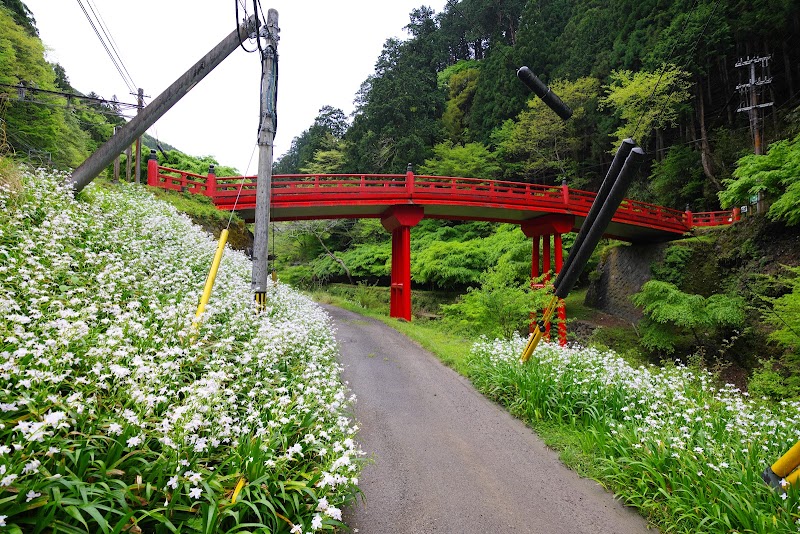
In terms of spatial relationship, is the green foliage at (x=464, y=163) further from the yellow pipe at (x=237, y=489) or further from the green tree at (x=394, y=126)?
the yellow pipe at (x=237, y=489)

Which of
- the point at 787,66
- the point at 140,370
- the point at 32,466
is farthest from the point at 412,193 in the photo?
the point at 787,66

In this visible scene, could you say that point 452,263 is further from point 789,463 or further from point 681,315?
point 789,463

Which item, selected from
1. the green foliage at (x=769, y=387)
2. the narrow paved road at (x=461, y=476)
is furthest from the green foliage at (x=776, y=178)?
the narrow paved road at (x=461, y=476)

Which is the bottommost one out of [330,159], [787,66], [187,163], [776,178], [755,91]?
[776,178]

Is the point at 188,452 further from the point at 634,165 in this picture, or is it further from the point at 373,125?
the point at 373,125

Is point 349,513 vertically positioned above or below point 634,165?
below

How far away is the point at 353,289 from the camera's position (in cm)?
2286

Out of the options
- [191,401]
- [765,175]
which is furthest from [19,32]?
[765,175]

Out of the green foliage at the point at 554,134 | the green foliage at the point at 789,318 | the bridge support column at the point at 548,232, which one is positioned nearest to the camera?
the green foliage at the point at 789,318

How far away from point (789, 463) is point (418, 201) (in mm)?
12084

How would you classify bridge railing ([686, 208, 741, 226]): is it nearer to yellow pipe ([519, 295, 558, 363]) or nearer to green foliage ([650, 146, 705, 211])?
green foliage ([650, 146, 705, 211])

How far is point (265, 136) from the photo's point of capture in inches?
230

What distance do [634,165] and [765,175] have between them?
29.9 ft

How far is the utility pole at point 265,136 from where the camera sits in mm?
5730
